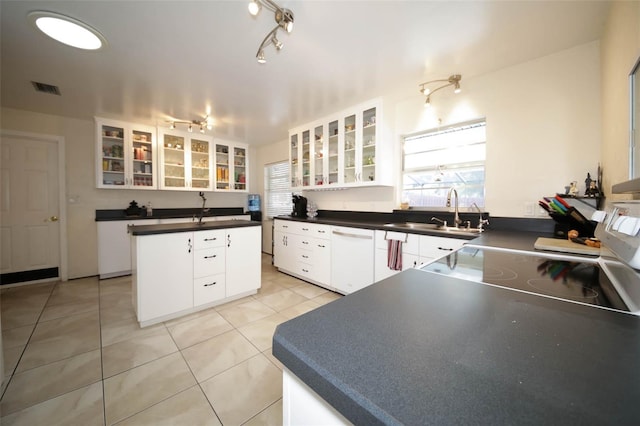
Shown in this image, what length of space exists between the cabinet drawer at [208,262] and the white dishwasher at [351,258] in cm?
135

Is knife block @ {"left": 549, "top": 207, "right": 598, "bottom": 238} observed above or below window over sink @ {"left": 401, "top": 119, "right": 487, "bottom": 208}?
below

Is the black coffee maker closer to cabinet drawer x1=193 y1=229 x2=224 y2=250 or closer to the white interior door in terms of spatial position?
cabinet drawer x1=193 y1=229 x2=224 y2=250

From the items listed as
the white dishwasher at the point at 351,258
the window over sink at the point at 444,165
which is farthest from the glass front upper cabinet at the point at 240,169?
the window over sink at the point at 444,165

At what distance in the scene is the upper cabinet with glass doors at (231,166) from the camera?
15.4 feet

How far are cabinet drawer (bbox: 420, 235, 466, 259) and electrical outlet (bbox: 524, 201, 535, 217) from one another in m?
0.73

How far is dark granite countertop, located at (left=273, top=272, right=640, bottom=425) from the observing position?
32 cm

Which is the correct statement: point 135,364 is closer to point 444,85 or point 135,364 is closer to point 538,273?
point 538,273

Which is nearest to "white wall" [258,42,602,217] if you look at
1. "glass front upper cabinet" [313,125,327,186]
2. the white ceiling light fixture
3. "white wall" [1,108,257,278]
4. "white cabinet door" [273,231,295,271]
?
"glass front upper cabinet" [313,125,327,186]

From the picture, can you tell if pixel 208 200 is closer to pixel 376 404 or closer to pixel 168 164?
pixel 168 164

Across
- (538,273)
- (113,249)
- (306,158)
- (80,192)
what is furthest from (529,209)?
(80,192)

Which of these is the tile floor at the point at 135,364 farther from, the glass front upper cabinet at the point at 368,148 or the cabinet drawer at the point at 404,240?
the glass front upper cabinet at the point at 368,148

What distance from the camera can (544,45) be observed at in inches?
76.7

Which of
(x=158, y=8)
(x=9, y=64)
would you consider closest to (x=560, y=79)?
(x=158, y=8)

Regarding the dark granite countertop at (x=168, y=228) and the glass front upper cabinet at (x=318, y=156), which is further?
the glass front upper cabinet at (x=318, y=156)
